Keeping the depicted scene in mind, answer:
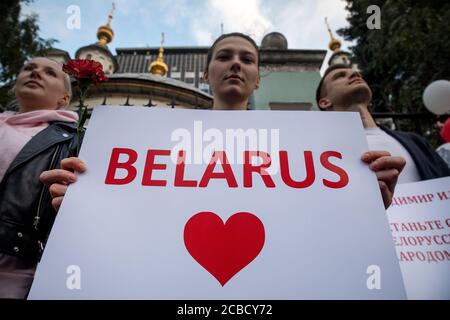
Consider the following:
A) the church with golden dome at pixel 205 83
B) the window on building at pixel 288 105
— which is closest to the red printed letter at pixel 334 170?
the church with golden dome at pixel 205 83

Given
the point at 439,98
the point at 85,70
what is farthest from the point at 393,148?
the point at 439,98

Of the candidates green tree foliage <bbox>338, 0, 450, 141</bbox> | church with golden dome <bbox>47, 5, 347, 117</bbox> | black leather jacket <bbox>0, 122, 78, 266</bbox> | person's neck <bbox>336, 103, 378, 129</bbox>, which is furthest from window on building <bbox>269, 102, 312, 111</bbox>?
black leather jacket <bbox>0, 122, 78, 266</bbox>

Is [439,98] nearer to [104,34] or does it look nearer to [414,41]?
[414,41]

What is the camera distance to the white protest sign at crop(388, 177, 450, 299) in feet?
4.79

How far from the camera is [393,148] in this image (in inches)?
78.7

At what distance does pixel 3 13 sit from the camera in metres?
7.69

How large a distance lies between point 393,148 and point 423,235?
1.89ft

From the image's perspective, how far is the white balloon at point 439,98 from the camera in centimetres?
390

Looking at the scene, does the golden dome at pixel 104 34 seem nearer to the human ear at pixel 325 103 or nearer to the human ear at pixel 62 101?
the human ear at pixel 62 101

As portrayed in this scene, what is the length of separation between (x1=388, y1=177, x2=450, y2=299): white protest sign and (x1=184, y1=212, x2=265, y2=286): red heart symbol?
2.80 ft
